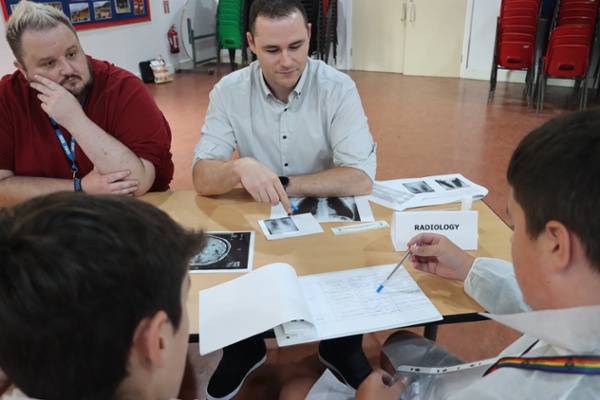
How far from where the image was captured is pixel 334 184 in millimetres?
1684

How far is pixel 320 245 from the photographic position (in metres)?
1.38

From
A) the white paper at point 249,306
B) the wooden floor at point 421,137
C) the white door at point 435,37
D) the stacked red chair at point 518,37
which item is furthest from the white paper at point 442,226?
the white door at point 435,37

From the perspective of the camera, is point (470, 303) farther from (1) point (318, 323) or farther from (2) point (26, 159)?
(2) point (26, 159)

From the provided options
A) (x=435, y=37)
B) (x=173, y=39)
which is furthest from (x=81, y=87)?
(x=435, y=37)

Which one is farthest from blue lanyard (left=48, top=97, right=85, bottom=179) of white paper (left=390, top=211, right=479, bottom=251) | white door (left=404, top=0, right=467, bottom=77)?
white door (left=404, top=0, right=467, bottom=77)

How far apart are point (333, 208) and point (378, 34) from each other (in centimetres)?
637

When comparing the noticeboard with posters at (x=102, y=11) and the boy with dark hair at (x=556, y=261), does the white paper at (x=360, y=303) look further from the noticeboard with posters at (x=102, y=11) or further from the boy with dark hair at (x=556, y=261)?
the noticeboard with posters at (x=102, y=11)

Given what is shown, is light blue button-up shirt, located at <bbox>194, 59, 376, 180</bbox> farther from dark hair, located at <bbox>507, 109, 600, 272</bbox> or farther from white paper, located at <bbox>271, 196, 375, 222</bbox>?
dark hair, located at <bbox>507, 109, 600, 272</bbox>

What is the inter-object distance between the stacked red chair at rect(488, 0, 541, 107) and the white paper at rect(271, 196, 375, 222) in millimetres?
4421

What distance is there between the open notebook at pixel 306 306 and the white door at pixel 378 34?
6613 mm

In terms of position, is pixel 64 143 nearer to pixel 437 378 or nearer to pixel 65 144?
pixel 65 144

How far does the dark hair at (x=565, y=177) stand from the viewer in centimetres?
70

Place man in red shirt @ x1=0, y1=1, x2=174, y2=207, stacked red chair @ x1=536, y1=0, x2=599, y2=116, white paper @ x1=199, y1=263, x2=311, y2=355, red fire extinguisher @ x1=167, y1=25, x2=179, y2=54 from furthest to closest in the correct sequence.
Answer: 1. red fire extinguisher @ x1=167, y1=25, x2=179, y2=54
2. stacked red chair @ x1=536, y1=0, x2=599, y2=116
3. man in red shirt @ x1=0, y1=1, x2=174, y2=207
4. white paper @ x1=199, y1=263, x2=311, y2=355

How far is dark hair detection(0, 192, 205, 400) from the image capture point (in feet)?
1.80
